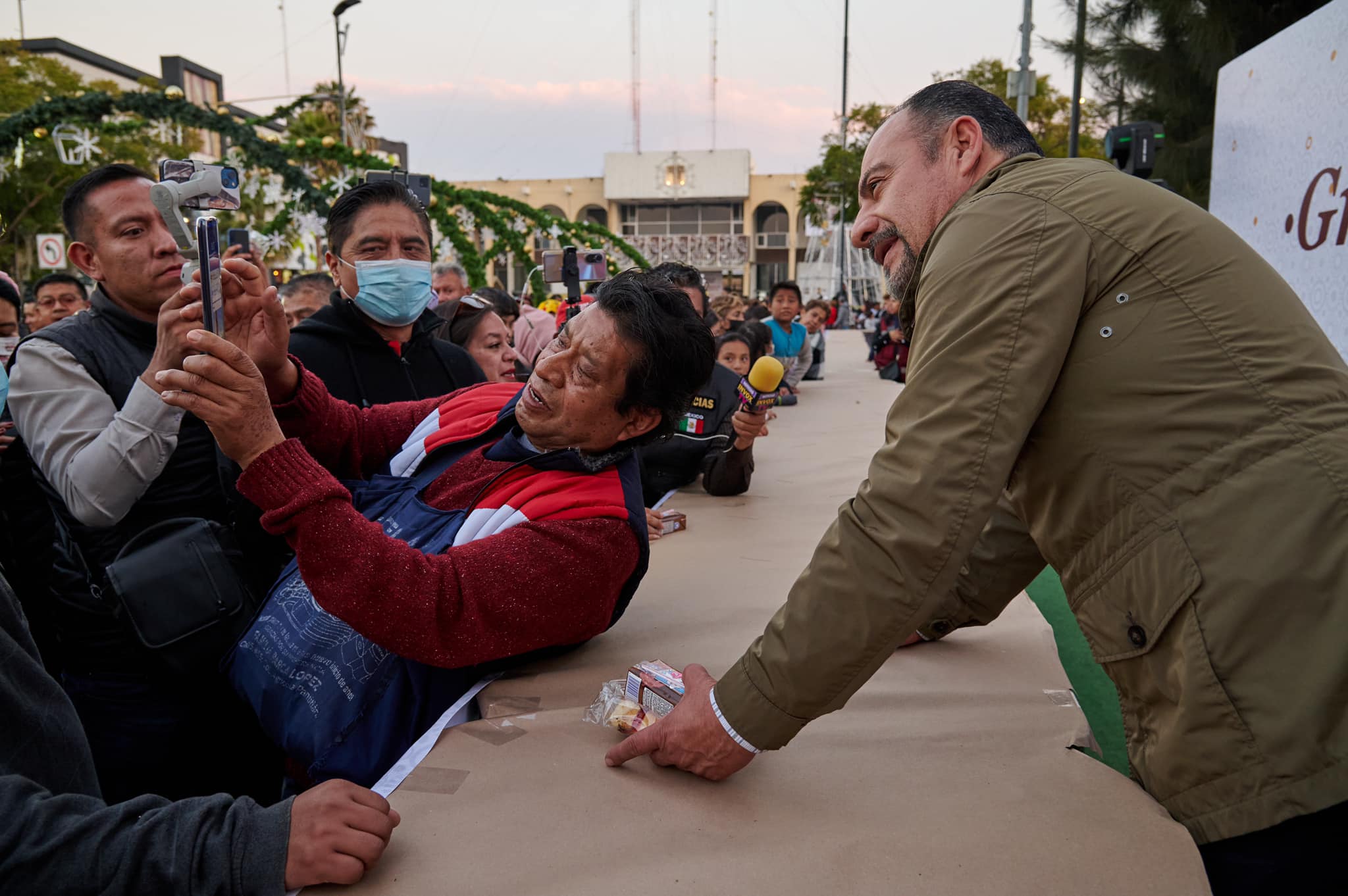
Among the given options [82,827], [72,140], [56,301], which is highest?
[72,140]

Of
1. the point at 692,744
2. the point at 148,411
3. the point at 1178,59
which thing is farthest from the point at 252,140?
the point at 1178,59

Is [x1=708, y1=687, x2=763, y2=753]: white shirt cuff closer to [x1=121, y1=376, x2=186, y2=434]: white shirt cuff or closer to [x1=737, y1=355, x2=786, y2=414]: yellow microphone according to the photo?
[x1=121, y1=376, x2=186, y2=434]: white shirt cuff

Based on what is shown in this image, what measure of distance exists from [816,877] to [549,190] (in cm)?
5355

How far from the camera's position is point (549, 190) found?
171ft

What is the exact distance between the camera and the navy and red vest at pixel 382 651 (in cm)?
166

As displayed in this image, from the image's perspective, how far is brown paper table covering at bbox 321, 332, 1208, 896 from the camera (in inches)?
49.5

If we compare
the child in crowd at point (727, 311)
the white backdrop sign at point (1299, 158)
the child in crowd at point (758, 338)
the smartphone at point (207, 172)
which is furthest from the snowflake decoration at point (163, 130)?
the white backdrop sign at point (1299, 158)

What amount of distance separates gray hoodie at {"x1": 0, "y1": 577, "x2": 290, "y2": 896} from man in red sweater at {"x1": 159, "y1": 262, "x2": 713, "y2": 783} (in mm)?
375

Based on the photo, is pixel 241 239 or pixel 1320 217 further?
pixel 1320 217

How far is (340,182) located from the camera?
30.5ft

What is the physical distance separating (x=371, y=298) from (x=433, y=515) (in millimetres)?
1330

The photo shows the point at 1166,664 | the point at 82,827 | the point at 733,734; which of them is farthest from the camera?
the point at 733,734

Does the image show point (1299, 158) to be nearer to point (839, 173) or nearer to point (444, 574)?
point (444, 574)

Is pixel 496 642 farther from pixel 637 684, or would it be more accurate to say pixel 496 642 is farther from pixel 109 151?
pixel 109 151
